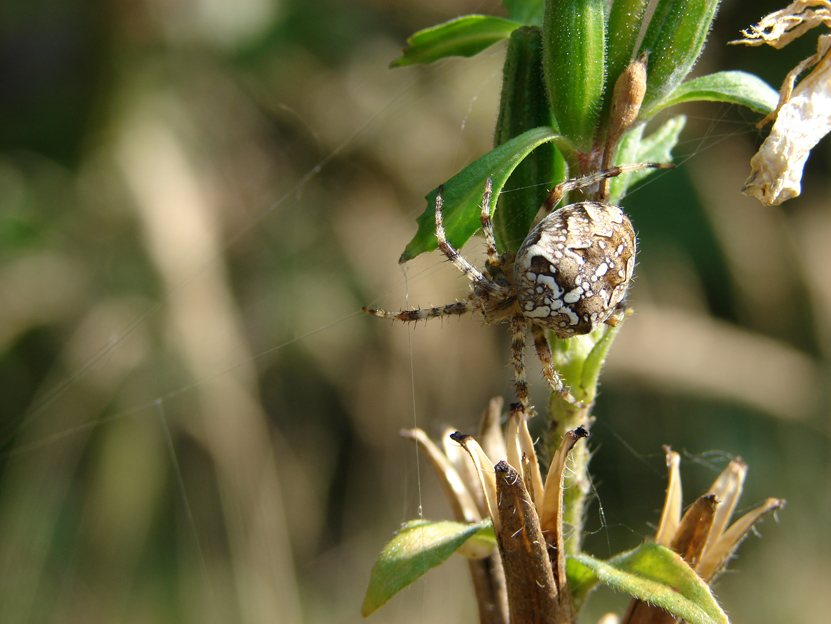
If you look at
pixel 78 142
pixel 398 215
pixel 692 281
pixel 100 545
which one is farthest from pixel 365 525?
pixel 78 142

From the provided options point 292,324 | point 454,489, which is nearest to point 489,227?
point 454,489

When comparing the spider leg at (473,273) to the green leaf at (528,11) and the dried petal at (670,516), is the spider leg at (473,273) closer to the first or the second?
the green leaf at (528,11)

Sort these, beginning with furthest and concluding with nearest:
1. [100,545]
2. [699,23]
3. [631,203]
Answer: [631,203] < [100,545] < [699,23]

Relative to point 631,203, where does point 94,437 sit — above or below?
below

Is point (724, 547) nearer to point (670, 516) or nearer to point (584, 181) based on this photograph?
point (670, 516)

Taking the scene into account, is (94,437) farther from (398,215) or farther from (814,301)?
(814,301)

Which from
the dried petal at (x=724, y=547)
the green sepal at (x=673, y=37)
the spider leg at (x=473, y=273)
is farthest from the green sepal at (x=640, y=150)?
the spider leg at (x=473, y=273)
